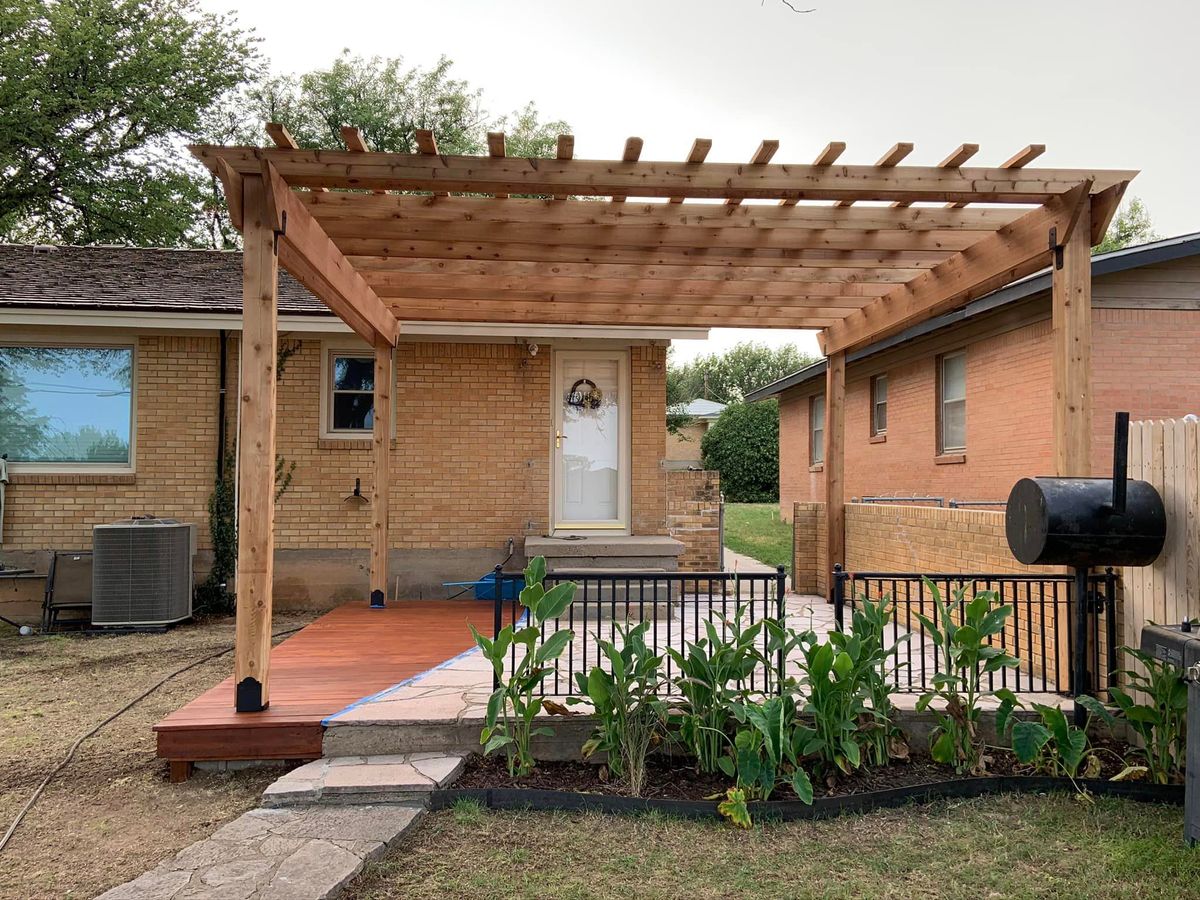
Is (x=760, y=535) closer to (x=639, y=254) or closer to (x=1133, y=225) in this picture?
(x=639, y=254)

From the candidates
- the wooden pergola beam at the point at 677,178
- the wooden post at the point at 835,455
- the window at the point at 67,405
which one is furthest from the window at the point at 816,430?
the window at the point at 67,405

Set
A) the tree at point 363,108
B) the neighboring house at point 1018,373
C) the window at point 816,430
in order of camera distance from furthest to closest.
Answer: the tree at point 363,108 < the window at point 816,430 < the neighboring house at point 1018,373

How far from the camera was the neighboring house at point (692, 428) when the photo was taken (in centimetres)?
2978

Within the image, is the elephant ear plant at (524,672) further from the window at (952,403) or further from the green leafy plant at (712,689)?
the window at (952,403)

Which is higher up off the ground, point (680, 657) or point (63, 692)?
point (680, 657)

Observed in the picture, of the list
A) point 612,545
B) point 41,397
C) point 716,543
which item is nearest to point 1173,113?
point 716,543

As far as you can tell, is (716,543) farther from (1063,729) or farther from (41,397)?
(41,397)

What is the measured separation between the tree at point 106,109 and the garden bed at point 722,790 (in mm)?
21361

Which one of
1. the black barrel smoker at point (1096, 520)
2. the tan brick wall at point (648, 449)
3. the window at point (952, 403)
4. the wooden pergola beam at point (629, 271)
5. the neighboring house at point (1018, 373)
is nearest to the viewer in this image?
the black barrel smoker at point (1096, 520)

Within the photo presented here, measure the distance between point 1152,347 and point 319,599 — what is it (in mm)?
9726

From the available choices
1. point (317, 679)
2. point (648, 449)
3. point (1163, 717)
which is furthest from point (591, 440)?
point (1163, 717)

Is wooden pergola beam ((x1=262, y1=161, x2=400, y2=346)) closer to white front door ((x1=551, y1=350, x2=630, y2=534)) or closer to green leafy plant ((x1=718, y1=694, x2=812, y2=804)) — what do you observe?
white front door ((x1=551, y1=350, x2=630, y2=534))

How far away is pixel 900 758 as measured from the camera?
430 centimetres

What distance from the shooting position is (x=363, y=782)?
392 cm
